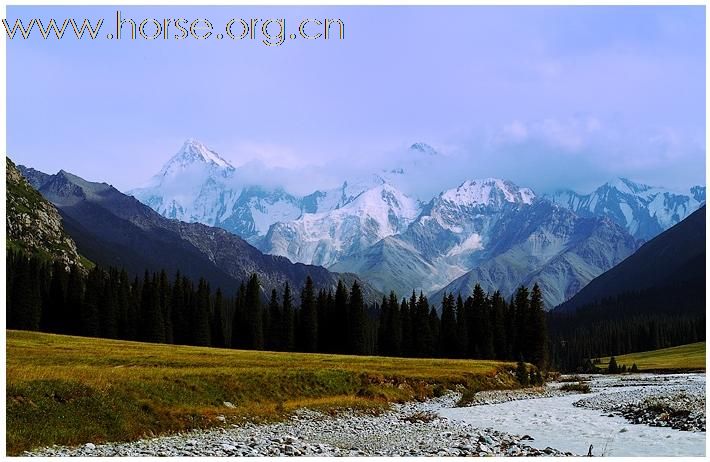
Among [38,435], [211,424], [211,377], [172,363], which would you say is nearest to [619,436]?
[211,424]

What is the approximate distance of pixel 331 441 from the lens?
30.4 meters

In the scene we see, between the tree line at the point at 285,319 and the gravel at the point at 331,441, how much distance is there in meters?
85.6

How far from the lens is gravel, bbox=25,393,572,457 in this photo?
25891 millimetres

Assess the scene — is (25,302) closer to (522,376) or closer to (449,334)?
(449,334)

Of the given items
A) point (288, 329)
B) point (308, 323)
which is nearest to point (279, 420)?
point (308, 323)

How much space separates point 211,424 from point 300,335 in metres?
97.3

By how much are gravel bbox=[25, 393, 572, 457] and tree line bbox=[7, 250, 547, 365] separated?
85.6 meters

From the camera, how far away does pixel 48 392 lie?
98.8ft

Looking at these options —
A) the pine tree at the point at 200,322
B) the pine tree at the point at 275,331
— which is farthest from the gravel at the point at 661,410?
the pine tree at the point at 200,322

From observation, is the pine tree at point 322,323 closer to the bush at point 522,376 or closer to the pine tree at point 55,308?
the pine tree at point 55,308


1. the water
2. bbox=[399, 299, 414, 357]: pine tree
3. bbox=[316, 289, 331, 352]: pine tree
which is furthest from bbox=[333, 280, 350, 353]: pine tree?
the water

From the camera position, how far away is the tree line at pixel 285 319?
122 meters

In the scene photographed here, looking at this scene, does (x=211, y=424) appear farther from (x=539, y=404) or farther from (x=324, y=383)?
(x=539, y=404)

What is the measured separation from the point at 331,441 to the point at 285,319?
10218cm
